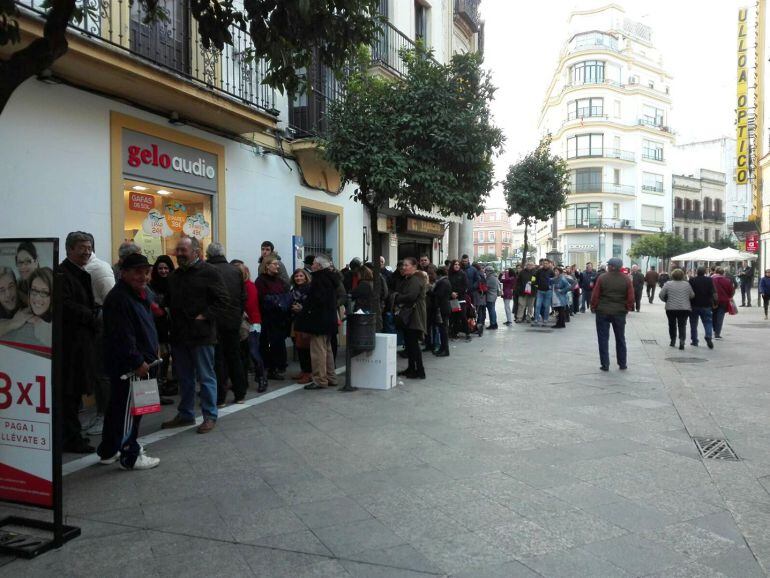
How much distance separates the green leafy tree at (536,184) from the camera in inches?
859

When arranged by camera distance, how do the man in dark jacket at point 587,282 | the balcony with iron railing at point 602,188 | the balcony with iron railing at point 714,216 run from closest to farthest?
the man in dark jacket at point 587,282, the balcony with iron railing at point 602,188, the balcony with iron railing at point 714,216

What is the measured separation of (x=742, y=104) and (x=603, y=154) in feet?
106

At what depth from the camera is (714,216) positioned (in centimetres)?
7225

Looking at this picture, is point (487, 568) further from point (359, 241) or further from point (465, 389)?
point (359, 241)

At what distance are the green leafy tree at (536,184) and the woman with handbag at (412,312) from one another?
44.5ft

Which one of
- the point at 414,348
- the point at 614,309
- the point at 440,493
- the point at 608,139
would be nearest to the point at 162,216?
the point at 414,348

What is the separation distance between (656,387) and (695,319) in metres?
5.36

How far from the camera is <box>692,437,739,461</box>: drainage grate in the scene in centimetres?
526

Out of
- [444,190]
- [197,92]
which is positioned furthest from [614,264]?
[197,92]

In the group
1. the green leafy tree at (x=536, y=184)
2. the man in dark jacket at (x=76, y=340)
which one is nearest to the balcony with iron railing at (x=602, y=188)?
the green leafy tree at (x=536, y=184)

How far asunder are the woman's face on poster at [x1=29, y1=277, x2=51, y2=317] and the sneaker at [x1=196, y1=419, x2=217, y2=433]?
2701 millimetres

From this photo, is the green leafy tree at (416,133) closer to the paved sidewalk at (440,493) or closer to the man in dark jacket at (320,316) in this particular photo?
the man in dark jacket at (320,316)

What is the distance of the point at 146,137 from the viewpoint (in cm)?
852

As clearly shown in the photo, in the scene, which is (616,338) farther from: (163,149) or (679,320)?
(163,149)
